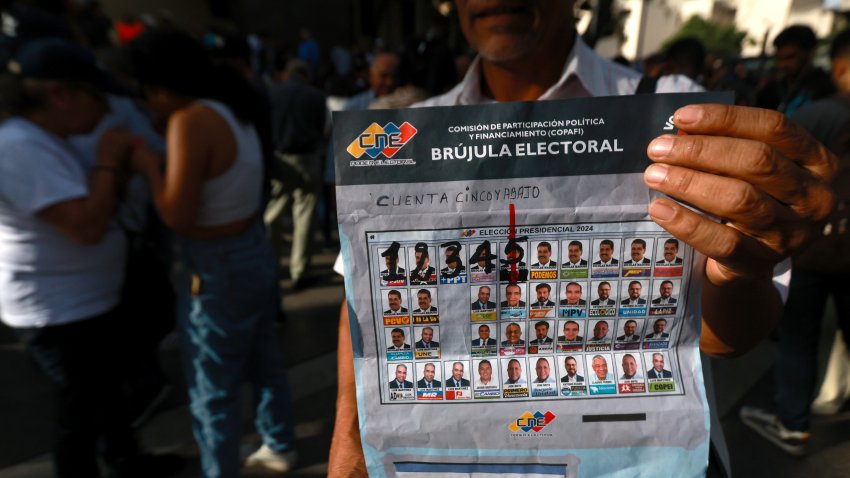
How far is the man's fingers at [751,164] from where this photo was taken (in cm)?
68

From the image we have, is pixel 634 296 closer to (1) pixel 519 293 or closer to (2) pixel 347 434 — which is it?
(1) pixel 519 293

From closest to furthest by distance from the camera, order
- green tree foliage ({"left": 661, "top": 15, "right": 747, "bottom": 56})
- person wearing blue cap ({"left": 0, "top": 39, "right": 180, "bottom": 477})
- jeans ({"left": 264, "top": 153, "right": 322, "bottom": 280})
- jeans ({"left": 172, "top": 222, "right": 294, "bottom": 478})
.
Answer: person wearing blue cap ({"left": 0, "top": 39, "right": 180, "bottom": 477})
jeans ({"left": 172, "top": 222, "right": 294, "bottom": 478})
green tree foliage ({"left": 661, "top": 15, "right": 747, "bottom": 56})
jeans ({"left": 264, "top": 153, "right": 322, "bottom": 280})

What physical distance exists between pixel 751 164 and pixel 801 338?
2.72 metres

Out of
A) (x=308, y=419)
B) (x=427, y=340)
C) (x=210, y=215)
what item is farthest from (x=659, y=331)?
(x=308, y=419)

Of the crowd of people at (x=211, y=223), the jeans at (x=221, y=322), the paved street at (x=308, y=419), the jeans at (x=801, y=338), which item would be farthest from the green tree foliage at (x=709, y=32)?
the jeans at (x=221, y=322)

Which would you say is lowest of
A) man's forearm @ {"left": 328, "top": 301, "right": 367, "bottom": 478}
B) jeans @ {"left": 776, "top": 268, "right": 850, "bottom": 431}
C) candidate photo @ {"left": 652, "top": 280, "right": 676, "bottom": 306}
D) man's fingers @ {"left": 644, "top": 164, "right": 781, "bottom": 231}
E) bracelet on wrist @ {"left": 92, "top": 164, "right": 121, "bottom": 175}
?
jeans @ {"left": 776, "top": 268, "right": 850, "bottom": 431}

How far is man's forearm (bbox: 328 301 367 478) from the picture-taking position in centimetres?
96

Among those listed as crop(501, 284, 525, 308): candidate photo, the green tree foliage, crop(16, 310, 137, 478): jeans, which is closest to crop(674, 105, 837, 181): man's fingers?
crop(501, 284, 525, 308): candidate photo

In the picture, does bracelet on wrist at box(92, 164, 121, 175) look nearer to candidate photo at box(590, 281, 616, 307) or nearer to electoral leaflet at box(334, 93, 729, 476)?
electoral leaflet at box(334, 93, 729, 476)

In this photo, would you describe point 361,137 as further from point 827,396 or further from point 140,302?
point 827,396

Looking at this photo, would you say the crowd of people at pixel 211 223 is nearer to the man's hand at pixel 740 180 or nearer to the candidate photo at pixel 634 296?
the man's hand at pixel 740 180

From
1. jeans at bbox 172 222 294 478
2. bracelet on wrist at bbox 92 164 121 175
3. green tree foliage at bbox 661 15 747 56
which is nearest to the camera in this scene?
bracelet on wrist at bbox 92 164 121 175

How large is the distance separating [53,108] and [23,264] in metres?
0.60

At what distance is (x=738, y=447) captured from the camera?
2.92 meters
